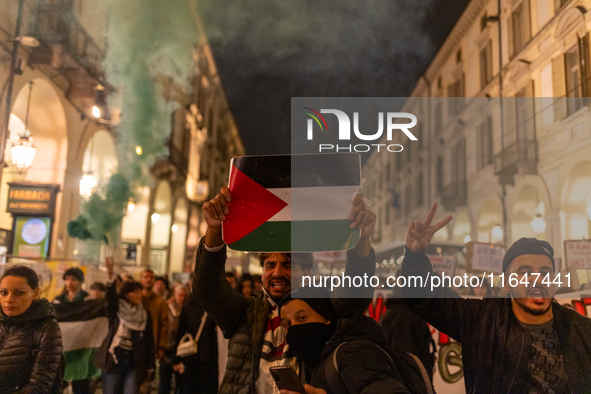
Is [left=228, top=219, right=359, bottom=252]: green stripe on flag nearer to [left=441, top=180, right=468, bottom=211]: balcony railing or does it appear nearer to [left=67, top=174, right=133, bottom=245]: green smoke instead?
[left=441, top=180, right=468, bottom=211]: balcony railing

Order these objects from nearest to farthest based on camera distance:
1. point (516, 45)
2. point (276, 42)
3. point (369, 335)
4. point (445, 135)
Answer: point (369, 335), point (445, 135), point (276, 42), point (516, 45)

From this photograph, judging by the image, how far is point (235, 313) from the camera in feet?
8.42

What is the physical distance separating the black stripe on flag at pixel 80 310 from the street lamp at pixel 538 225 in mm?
4005

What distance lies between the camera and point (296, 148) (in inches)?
139

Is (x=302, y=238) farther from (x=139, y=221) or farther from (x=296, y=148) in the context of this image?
(x=139, y=221)

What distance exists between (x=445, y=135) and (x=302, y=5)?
187 centimetres

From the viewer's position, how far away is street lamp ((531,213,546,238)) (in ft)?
11.9

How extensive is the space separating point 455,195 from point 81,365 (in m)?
3.86

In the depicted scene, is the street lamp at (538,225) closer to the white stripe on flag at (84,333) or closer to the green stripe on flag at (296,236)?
the green stripe on flag at (296,236)

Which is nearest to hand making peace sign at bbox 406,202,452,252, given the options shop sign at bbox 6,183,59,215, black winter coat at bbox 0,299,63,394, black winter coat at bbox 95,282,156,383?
black winter coat at bbox 0,299,63,394

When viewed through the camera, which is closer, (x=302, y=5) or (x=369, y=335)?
(x=369, y=335)

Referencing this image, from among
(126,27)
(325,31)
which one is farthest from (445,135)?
(126,27)

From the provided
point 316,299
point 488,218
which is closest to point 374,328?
point 316,299

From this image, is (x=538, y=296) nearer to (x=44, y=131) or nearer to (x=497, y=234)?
(x=497, y=234)
